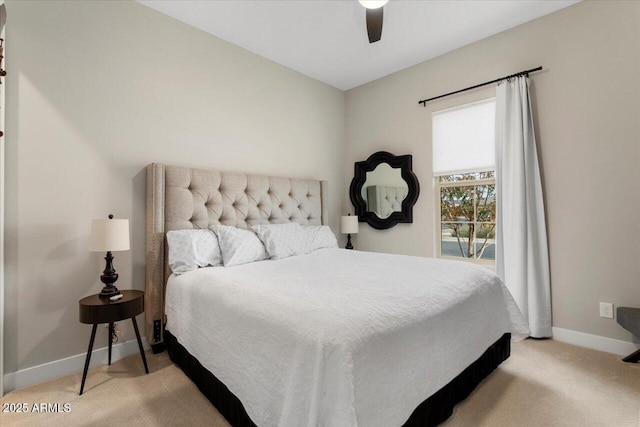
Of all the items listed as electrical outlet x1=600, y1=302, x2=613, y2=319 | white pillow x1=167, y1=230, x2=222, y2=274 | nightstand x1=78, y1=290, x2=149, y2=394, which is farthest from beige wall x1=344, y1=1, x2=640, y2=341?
nightstand x1=78, y1=290, x2=149, y2=394

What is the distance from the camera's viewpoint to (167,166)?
8.35 feet

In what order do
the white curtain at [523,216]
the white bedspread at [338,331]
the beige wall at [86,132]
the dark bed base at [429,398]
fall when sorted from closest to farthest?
1. the white bedspread at [338,331]
2. the dark bed base at [429,398]
3. the beige wall at [86,132]
4. the white curtain at [523,216]

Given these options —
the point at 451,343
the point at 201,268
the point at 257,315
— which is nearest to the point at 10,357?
the point at 201,268

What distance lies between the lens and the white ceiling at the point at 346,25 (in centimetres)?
256

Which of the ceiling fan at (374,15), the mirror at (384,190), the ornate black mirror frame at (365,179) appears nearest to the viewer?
the ceiling fan at (374,15)

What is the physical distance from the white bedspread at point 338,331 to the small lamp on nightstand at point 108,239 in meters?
0.38

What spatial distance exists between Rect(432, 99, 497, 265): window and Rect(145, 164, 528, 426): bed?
1.17 meters

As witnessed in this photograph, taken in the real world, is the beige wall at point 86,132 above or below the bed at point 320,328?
above

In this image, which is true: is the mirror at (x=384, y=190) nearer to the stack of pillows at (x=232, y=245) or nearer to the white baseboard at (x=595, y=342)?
the stack of pillows at (x=232, y=245)

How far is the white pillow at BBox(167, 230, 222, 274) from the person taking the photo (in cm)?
231

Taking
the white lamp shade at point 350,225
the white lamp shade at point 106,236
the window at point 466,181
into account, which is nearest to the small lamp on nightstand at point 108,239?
the white lamp shade at point 106,236

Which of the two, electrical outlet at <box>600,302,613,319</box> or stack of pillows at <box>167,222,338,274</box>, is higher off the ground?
stack of pillows at <box>167,222,338,274</box>

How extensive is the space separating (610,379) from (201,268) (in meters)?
2.93

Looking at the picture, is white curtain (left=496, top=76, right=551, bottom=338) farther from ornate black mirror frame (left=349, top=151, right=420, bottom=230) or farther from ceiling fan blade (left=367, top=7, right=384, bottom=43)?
ceiling fan blade (left=367, top=7, right=384, bottom=43)
